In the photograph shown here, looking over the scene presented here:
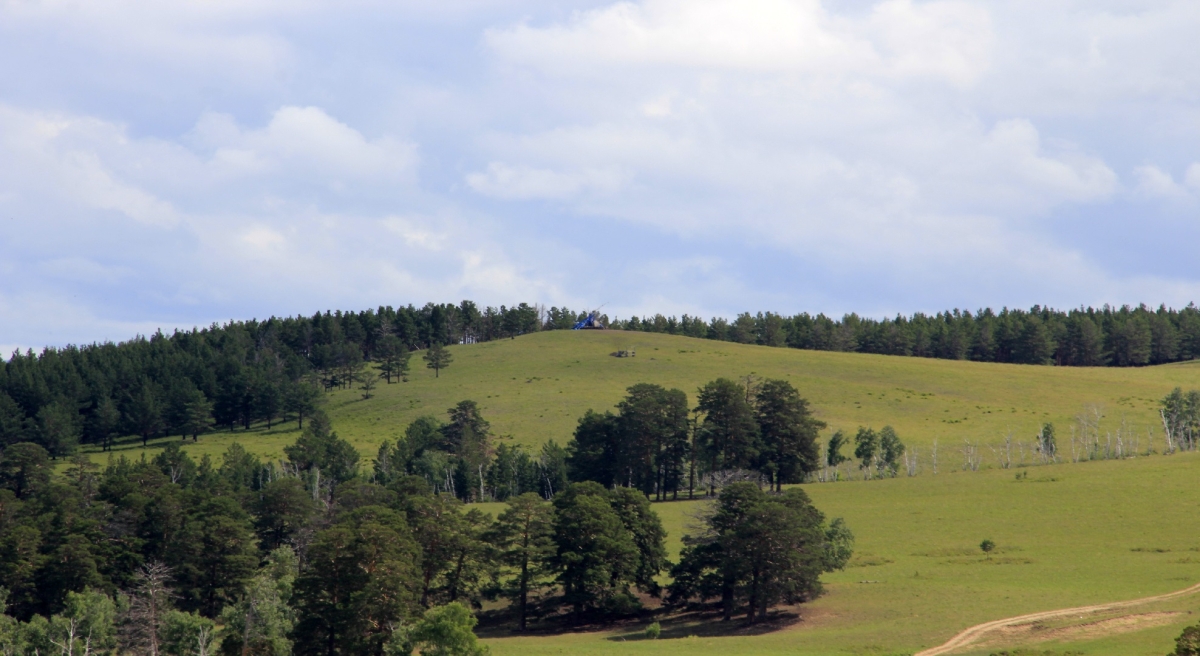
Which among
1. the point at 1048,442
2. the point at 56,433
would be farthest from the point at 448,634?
the point at 56,433

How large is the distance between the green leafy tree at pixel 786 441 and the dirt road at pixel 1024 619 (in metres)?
52.9

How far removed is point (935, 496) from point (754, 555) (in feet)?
121

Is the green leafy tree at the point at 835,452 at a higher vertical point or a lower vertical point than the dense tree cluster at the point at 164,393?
lower

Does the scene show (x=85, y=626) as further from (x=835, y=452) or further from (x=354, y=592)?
(x=835, y=452)

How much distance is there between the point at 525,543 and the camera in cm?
7350

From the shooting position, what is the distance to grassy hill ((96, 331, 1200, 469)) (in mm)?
142750

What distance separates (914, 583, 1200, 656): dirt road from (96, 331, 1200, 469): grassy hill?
62491 millimetres

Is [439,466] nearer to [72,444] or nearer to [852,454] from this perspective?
[852,454]

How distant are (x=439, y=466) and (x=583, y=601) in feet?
185

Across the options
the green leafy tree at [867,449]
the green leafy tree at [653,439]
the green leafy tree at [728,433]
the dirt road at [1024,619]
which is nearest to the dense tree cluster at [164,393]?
the green leafy tree at [653,439]

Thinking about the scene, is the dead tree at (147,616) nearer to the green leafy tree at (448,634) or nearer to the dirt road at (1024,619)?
the green leafy tree at (448,634)

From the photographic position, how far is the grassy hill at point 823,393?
143 metres

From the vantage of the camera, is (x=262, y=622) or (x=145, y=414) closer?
(x=262, y=622)

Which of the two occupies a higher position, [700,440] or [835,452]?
[700,440]
